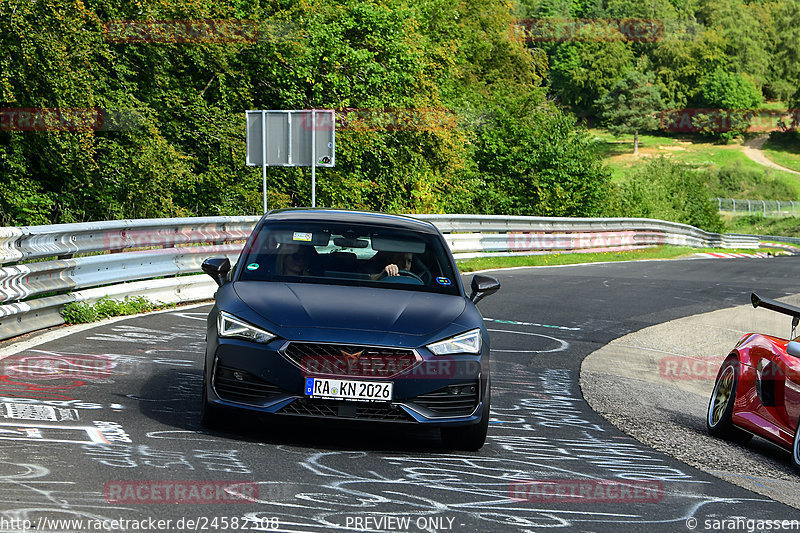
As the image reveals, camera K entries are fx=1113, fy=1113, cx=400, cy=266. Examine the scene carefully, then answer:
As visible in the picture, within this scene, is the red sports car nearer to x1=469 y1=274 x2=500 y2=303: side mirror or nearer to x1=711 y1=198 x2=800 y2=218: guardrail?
x1=469 y1=274 x2=500 y2=303: side mirror

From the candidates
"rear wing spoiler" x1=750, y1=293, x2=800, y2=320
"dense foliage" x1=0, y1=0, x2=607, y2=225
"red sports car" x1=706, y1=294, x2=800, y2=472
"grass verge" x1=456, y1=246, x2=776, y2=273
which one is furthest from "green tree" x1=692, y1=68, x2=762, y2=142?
"rear wing spoiler" x1=750, y1=293, x2=800, y2=320

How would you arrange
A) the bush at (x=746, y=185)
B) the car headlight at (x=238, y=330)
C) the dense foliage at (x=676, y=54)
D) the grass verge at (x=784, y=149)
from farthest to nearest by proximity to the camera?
the dense foliage at (x=676, y=54) < the grass verge at (x=784, y=149) < the bush at (x=746, y=185) < the car headlight at (x=238, y=330)

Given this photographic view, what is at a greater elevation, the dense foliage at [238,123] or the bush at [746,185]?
the dense foliage at [238,123]

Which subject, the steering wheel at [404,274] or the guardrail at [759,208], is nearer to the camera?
the steering wheel at [404,274]

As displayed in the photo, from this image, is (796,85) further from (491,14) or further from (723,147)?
(491,14)

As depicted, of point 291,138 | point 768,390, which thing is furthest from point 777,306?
point 291,138

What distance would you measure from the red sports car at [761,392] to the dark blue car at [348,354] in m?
1.98

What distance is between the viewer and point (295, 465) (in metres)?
5.78

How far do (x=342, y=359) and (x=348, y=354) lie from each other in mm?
44

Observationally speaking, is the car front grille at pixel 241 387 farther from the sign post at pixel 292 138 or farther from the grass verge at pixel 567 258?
the grass verge at pixel 567 258

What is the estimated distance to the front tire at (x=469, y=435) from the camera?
6598 millimetres

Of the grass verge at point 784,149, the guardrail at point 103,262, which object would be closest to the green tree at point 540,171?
the guardrail at point 103,262

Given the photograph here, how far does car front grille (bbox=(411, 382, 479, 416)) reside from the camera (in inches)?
252

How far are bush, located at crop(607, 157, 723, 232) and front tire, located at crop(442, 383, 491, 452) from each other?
5170 cm
